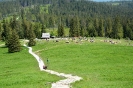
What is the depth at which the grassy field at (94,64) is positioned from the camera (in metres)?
45.6

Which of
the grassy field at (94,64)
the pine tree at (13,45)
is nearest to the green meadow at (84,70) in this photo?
the grassy field at (94,64)

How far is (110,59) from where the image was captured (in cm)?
7306

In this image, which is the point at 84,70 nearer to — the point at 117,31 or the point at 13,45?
the point at 13,45

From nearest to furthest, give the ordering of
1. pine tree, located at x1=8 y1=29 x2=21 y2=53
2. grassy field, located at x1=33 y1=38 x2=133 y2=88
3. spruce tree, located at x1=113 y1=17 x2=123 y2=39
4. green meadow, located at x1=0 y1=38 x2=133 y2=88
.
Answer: green meadow, located at x1=0 y1=38 x2=133 y2=88 < grassy field, located at x1=33 y1=38 x2=133 y2=88 < pine tree, located at x1=8 y1=29 x2=21 y2=53 < spruce tree, located at x1=113 y1=17 x2=123 y2=39

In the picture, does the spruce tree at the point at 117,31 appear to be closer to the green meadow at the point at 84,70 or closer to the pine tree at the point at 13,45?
the green meadow at the point at 84,70

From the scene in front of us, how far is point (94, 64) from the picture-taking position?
65.8 meters

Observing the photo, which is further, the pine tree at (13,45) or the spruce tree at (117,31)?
the spruce tree at (117,31)

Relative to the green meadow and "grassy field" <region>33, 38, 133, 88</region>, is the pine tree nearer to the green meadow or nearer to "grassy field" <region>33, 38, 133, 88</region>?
"grassy field" <region>33, 38, 133, 88</region>

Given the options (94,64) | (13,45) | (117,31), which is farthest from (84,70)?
(117,31)

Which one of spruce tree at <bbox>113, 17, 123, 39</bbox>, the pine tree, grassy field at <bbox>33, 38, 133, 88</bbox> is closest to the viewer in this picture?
grassy field at <bbox>33, 38, 133, 88</bbox>

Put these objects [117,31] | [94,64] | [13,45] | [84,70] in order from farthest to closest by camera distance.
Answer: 1. [117,31]
2. [13,45]
3. [94,64]
4. [84,70]

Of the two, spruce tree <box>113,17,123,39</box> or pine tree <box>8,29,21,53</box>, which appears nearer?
pine tree <box>8,29,21,53</box>

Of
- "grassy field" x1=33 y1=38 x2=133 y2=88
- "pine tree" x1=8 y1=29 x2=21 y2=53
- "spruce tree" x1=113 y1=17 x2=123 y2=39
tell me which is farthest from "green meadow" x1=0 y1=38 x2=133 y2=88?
"spruce tree" x1=113 y1=17 x2=123 y2=39

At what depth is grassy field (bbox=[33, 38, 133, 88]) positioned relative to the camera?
4558 centimetres
